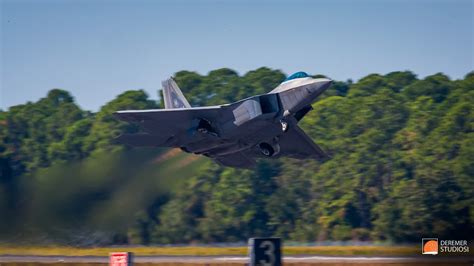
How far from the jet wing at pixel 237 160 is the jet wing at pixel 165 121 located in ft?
10.6

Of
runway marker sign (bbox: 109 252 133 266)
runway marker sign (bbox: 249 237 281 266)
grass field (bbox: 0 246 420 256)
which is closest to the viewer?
runway marker sign (bbox: 249 237 281 266)

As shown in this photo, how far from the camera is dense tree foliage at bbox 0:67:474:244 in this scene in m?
34.8

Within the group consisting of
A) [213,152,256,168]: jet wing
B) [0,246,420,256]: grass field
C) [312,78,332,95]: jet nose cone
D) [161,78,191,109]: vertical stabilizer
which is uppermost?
[161,78,191,109]: vertical stabilizer

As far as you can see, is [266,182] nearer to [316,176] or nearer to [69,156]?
[316,176]

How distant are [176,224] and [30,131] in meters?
27.2

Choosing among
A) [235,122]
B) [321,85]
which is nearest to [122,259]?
[235,122]

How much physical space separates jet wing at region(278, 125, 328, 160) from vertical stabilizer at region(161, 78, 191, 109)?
16.9 ft

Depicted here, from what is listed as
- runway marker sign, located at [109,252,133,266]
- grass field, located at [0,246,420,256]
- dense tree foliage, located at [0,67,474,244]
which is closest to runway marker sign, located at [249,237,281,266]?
runway marker sign, located at [109,252,133,266]

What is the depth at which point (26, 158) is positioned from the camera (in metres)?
57.9

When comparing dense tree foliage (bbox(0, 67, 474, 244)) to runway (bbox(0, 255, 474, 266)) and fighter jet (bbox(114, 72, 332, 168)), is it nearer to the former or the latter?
runway (bbox(0, 255, 474, 266))

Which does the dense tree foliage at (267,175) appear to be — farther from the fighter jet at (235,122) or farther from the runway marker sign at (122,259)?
the runway marker sign at (122,259)

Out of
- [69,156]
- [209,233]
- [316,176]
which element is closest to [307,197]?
[316,176]

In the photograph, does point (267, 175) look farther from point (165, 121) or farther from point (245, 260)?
point (165, 121)

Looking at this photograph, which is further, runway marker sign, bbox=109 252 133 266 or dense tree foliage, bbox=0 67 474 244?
dense tree foliage, bbox=0 67 474 244
